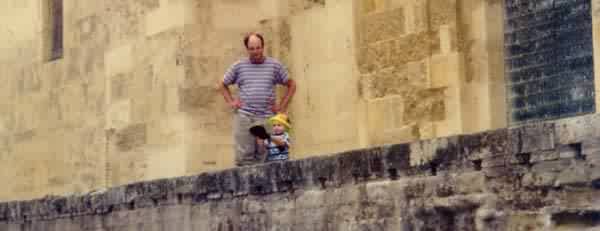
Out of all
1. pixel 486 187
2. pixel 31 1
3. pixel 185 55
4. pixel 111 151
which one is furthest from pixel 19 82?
pixel 486 187

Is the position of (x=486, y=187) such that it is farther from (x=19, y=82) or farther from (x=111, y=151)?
(x=19, y=82)

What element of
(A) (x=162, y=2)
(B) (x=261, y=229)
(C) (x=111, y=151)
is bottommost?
(B) (x=261, y=229)

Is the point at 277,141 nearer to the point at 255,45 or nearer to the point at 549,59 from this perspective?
the point at 255,45

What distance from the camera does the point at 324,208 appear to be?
13.3 metres

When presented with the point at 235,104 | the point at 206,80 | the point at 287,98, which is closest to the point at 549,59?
the point at 287,98

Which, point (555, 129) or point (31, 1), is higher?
point (31, 1)

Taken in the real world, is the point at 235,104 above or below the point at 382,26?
below

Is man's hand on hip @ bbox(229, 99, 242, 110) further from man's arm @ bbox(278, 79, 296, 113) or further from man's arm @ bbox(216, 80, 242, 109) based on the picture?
man's arm @ bbox(278, 79, 296, 113)

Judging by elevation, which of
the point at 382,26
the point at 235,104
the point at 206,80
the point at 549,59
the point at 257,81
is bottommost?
the point at 235,104

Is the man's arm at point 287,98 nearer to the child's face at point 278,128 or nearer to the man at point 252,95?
the man at point 252,95

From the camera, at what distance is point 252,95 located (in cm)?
1542

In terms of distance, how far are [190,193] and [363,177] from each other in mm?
2168

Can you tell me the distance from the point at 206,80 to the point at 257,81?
2252mm

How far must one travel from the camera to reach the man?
15.4 meters
